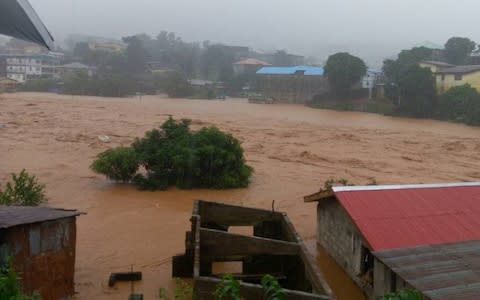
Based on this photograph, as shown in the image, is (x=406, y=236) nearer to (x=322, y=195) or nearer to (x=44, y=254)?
(x=322, y=195)

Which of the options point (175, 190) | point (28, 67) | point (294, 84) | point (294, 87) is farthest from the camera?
point (28, 67)

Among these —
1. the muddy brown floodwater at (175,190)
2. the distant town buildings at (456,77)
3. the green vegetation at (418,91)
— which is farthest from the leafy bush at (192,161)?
the distant town buildings at (456,77)

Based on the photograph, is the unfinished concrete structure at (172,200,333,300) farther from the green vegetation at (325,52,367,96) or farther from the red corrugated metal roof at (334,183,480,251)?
the green vegetation at (325,52,367,96)

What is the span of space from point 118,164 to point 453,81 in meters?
33.2

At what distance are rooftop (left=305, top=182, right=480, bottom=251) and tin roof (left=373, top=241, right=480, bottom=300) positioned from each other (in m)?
0.60

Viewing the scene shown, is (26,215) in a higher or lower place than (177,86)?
lower

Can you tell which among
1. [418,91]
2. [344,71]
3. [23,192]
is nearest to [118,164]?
[23,192]

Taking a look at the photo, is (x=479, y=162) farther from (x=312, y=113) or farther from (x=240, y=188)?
(x=312, y=113)

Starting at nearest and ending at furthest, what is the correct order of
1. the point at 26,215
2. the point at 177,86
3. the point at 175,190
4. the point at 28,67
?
the point at 26,215
the point at 175,190
the point at 177,86
the point at 28,67

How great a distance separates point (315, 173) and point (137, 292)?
41.5ft

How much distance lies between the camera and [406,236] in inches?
323

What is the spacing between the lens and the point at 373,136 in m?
30.4

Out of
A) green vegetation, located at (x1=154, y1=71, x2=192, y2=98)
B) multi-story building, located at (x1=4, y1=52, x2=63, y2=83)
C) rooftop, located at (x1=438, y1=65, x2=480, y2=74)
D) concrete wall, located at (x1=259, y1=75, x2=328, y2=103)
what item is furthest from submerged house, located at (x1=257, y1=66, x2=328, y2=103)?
multi-story building, located at (x1=4, y1=52, x2=63, y2=83)

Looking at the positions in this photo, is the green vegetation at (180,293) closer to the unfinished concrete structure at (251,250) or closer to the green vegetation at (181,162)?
the unfinished concrete structure at (251,250)
